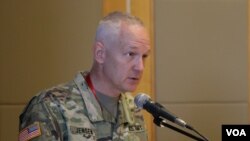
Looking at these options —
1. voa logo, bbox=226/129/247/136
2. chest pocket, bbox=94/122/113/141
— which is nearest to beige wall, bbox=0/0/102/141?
chest pocket, bbox=94/122/113/141

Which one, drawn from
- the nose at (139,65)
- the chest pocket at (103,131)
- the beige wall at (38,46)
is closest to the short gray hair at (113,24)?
the nose at (139,65)

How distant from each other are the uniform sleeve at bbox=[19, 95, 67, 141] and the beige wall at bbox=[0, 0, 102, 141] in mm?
594

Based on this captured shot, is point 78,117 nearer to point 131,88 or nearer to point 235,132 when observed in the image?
point 131,88

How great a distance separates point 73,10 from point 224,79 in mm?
763

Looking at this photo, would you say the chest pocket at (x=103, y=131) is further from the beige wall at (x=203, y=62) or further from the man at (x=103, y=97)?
the beige wall at (x=203, y=62)

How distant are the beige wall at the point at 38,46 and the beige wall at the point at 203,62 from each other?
350mm

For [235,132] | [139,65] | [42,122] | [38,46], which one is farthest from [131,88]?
[235,132]

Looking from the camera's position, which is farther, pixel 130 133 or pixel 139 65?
pixel 130 133

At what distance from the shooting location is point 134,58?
1.29 m

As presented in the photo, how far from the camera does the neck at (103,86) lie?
4.43ft

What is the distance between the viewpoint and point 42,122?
Answer: 116 centimetres

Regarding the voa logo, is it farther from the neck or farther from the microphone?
the microphone

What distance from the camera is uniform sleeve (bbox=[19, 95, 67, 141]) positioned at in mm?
1143

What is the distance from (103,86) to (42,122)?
26 cm
